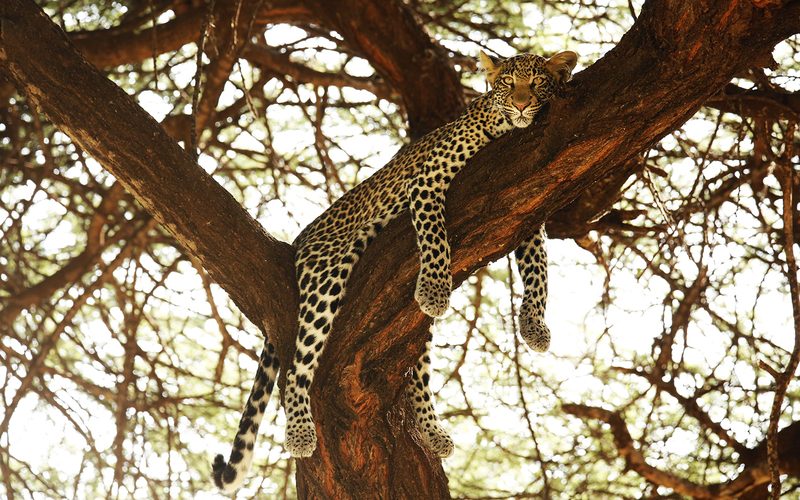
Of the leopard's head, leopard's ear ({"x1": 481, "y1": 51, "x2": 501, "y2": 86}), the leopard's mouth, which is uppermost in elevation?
leopard's ear ({"x1": 481, "y1": 51, "x2": 501, "y2": 86})

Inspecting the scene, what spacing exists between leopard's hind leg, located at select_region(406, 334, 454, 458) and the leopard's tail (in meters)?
0.85

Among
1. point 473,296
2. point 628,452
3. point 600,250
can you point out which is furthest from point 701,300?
point 473,296

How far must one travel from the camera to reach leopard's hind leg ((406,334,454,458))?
4742mm

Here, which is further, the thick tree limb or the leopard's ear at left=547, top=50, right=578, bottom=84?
the thick tree limb

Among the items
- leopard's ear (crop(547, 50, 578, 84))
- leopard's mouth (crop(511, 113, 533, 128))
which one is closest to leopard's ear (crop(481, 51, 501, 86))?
leopard's ear (crop(547, 50, 578, 84))

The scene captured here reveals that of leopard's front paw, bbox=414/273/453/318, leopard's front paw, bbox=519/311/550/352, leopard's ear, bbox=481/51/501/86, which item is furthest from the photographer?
leopard's ear, bbox=481/51/501/86

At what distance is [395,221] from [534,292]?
92cm

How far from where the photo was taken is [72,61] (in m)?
4.00

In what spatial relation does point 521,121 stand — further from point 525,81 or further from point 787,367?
point 787,367

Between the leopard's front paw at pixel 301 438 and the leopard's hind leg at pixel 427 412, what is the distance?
845mm

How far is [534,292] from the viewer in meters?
4.51

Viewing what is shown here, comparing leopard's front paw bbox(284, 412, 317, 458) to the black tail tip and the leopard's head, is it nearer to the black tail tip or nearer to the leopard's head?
the black tail tip

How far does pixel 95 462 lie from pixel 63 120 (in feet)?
11.1

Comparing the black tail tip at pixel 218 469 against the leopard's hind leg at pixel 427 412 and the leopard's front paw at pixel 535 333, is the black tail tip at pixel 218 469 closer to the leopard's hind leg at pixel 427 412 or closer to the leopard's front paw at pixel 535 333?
the leopard's hind leg at pixel 427 412
